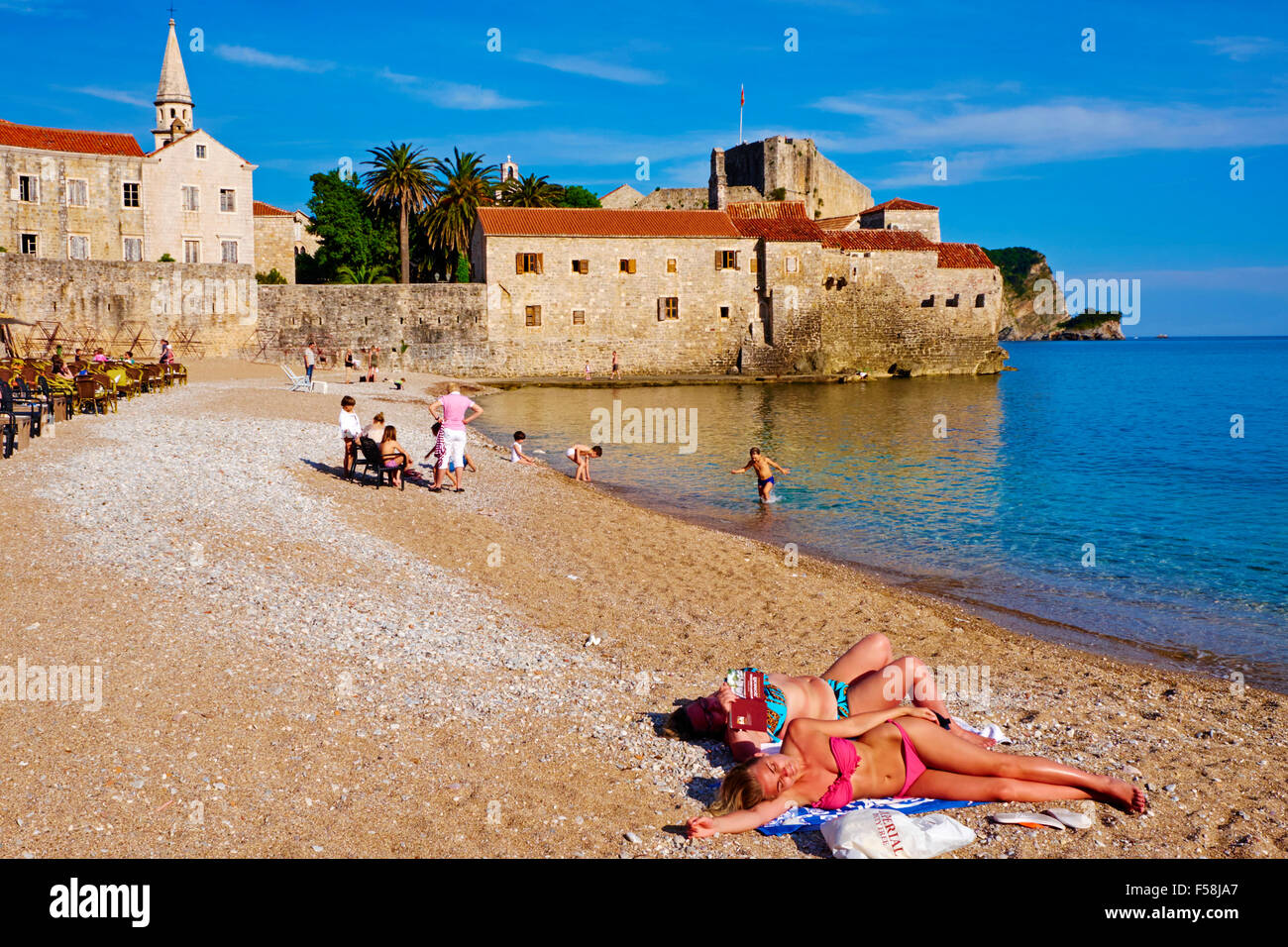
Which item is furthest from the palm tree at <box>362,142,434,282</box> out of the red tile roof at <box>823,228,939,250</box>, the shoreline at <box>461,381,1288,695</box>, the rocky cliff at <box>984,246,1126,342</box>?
the rocky cliff at <box>984,246,1126,342</box>

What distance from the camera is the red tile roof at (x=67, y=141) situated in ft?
145

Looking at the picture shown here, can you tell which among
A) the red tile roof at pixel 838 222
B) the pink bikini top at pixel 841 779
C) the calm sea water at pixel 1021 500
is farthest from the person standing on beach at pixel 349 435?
the red tile roof at pixel 838 222

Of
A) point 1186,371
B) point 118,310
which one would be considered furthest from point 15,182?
point 1186,371

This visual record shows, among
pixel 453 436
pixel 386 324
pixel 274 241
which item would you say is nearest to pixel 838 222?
pixel 386 324

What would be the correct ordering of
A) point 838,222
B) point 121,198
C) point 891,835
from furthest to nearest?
1. point 838,222
2. point 121,198
3. point 891,835

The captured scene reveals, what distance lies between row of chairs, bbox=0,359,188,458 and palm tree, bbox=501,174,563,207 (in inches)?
1459

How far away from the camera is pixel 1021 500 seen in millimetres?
19375

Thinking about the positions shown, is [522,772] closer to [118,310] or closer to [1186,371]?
[118,310]

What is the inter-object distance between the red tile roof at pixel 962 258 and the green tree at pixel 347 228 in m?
33.5

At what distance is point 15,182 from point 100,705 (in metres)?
48.6

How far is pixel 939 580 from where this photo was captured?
41.4ft

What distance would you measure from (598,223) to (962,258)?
23.1 metres

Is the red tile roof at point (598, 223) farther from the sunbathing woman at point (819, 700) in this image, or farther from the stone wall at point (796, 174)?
the sunbathing woman at point (819, 700)

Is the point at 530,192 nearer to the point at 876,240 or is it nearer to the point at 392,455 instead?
the point at 876,240
